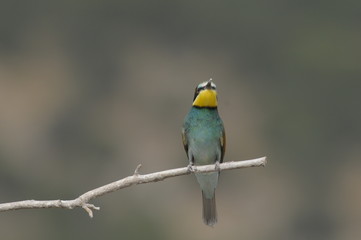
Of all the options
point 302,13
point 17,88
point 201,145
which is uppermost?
point 302,13

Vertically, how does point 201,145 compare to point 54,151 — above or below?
below

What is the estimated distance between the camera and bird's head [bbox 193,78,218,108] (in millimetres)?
4070

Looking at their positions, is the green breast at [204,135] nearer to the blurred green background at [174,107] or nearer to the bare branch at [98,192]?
the bare branch at [98,192]

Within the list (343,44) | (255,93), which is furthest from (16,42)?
(343,44)

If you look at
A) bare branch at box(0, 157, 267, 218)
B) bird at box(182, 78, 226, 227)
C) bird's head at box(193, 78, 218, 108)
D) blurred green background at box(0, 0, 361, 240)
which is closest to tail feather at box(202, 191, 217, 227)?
bird at box(182, 78, 226, 227)

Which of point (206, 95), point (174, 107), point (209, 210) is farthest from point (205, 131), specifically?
point (174, 107)

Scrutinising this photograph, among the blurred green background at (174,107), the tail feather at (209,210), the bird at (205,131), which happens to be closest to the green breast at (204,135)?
the bird at (205,131)

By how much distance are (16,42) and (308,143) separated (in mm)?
2725

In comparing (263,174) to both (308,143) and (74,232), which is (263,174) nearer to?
(308,143)

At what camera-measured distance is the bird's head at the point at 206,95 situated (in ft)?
13.4

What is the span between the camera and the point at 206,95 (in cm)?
410

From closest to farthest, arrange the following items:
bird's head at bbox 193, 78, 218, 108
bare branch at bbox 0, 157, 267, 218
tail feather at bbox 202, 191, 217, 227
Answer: bare branch at bbox 0, 157, 267, 218, bird's head at bbox 193, 78, 218, 108, tail feather at bbox 202, 191, 217, 227

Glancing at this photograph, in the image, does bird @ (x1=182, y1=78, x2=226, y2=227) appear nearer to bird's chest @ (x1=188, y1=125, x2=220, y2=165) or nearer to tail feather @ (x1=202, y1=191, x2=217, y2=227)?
bird's chest @ (x1=188, y1=125, x2=220, y2=165)

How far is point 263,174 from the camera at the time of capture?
412 inches
